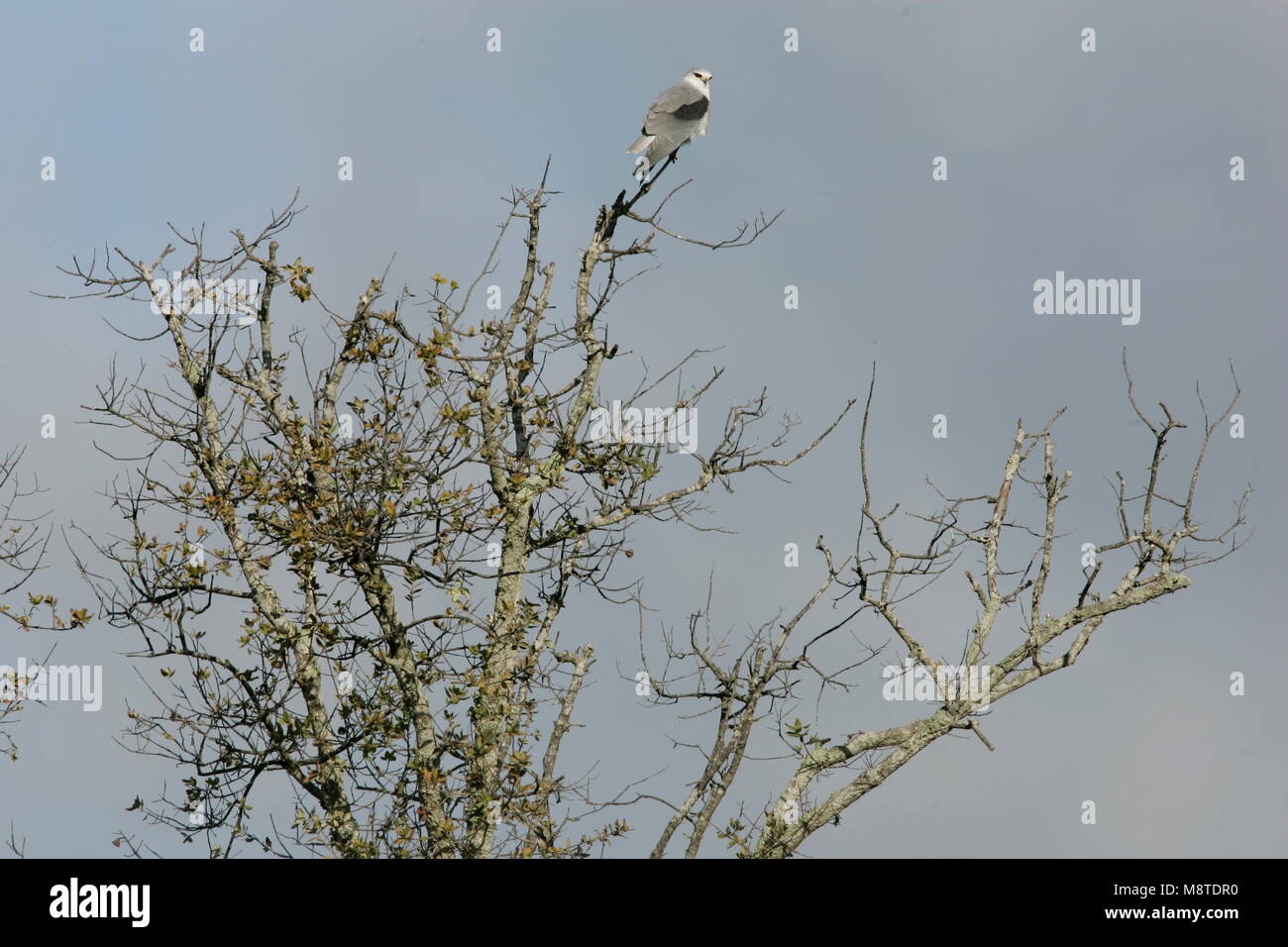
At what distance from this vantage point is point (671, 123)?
17359 millimetres

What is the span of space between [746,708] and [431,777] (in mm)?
3229

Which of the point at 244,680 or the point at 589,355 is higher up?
the point at 589,355

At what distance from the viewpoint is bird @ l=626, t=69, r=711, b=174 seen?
674 inches

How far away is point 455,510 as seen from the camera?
14023 mm

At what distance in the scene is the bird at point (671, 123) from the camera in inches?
674
